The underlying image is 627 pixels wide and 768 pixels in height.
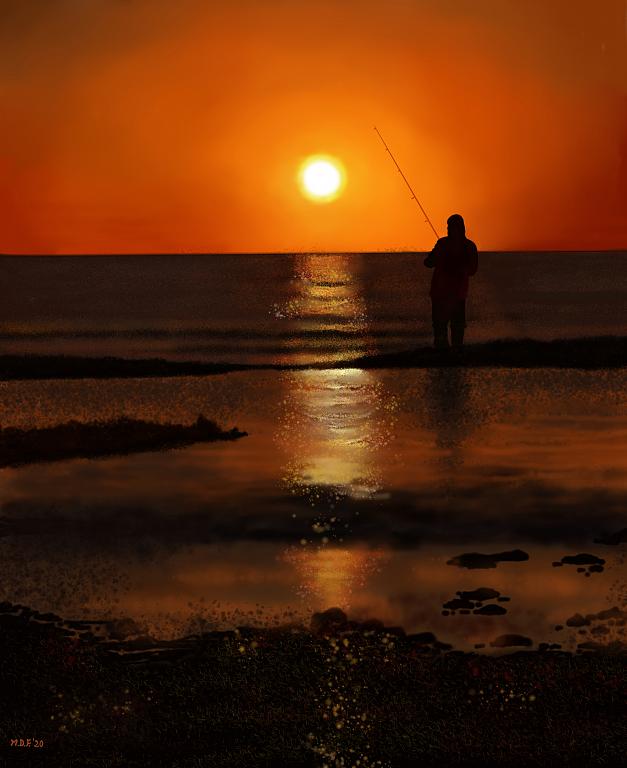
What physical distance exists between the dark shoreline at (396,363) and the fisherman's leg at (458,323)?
1.10m

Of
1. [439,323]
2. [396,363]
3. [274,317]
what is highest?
[274,317]

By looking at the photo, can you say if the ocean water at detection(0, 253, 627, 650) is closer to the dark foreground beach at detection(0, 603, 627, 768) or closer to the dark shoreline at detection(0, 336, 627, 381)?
the dark foreground beach at detection(0, 603, 627, 768)

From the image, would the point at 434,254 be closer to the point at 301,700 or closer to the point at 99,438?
the point at 99,438

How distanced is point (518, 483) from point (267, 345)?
29.5 meters

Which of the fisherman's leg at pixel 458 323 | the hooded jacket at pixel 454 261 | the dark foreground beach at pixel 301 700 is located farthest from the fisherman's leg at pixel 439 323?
the dark foreground beach at pixel 301 700

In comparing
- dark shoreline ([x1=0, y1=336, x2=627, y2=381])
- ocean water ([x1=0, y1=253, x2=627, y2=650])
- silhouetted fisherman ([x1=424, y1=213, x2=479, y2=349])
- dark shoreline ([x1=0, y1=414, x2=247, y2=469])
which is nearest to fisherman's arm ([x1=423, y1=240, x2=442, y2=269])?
silhouetted fisherman ([x1=424, y1=213, x2=479, y2=349])

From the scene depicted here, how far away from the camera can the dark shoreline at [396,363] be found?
25.7 m

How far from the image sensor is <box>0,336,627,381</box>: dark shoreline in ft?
84.2

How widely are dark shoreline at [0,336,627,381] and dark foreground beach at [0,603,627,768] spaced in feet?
61.7

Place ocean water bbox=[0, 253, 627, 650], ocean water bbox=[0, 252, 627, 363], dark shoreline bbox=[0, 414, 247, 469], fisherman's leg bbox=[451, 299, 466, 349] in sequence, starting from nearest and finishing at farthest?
1. ocean water bbox=[0, 253, 627, 650]
2. dark shoreline bbox=[0, 414, 247, 469]
3. fisherman's leg bbox=[451, 299, 466, 349]
4. ocean water bbox=[0, 252, 627, 363]

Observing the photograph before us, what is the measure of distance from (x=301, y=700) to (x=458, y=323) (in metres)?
17.4

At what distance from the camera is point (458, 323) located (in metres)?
22.5

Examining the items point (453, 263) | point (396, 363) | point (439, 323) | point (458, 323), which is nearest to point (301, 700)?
point (453, 263)

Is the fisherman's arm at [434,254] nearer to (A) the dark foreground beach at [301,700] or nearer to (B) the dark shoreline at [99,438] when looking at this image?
(B) the dark shoreline at [99,438]
